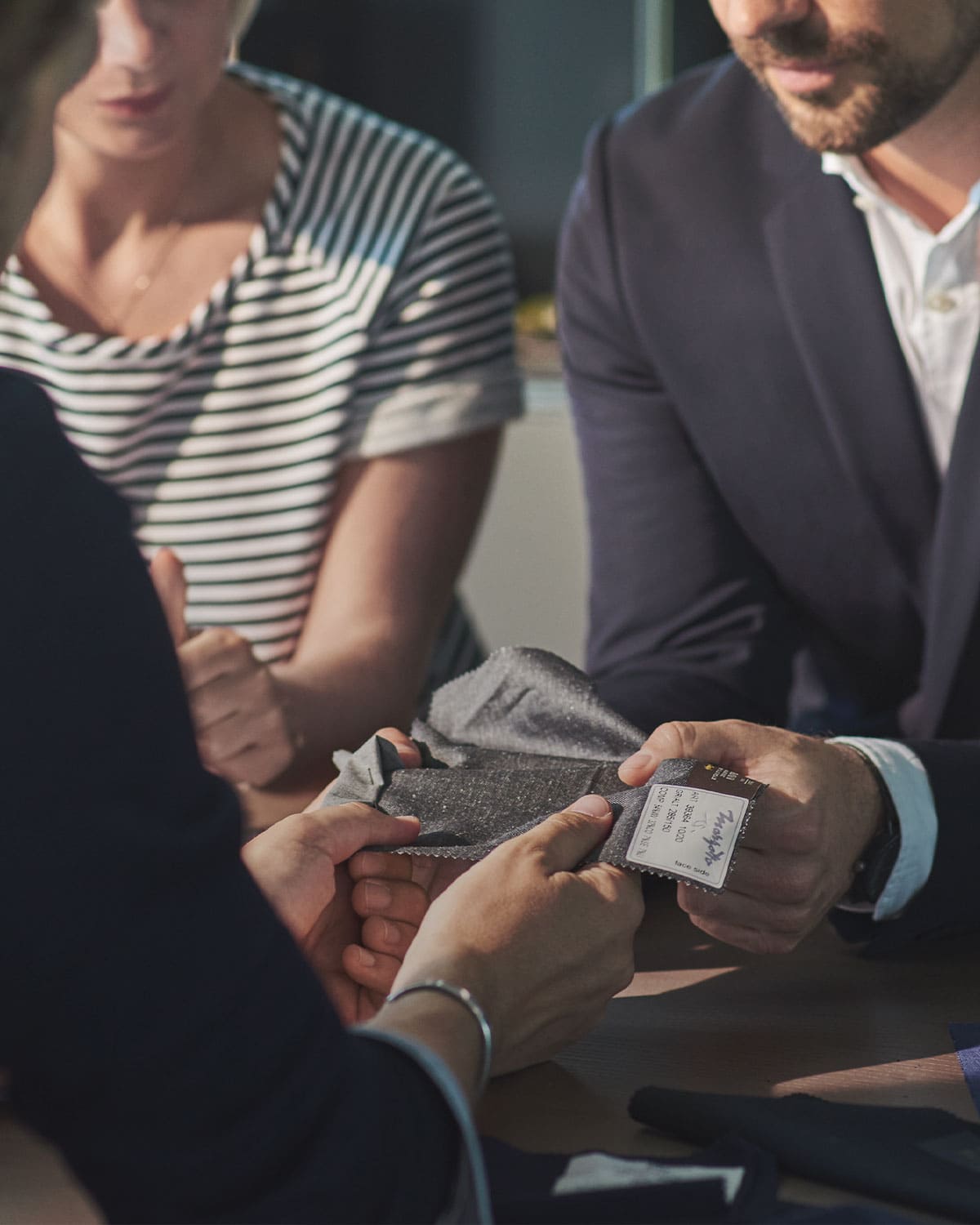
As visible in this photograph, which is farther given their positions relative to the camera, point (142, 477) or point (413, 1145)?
point (142, 477)

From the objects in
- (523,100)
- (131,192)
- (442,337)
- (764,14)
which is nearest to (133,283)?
(131,192)

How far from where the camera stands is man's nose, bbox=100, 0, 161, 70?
1.54 m

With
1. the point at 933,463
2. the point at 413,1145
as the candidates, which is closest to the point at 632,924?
the point at 413,1145

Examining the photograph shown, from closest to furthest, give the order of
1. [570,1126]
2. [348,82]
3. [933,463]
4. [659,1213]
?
[659,1213], [570,1126], [933,463], [348,82]

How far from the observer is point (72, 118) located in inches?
63.5

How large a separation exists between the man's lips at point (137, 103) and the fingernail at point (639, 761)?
37.5 inches

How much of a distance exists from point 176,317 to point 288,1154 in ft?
4.05

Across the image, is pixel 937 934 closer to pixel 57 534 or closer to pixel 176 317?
pixel 57 534

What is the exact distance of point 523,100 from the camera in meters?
3.80

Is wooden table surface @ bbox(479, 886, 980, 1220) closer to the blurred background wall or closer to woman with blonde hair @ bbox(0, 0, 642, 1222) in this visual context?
woman with blonde hair @ bbox(0, 0, 642, 1222)

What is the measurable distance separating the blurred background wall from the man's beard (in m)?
2.07

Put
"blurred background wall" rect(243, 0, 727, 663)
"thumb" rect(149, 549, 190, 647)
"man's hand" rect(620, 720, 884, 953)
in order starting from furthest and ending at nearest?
"blurred background wall" rect(243, 0, 727, 663)
"thumb" rect(149, 549, 190, 647)
"man's hand" rect(620, 720, 884, 953)
